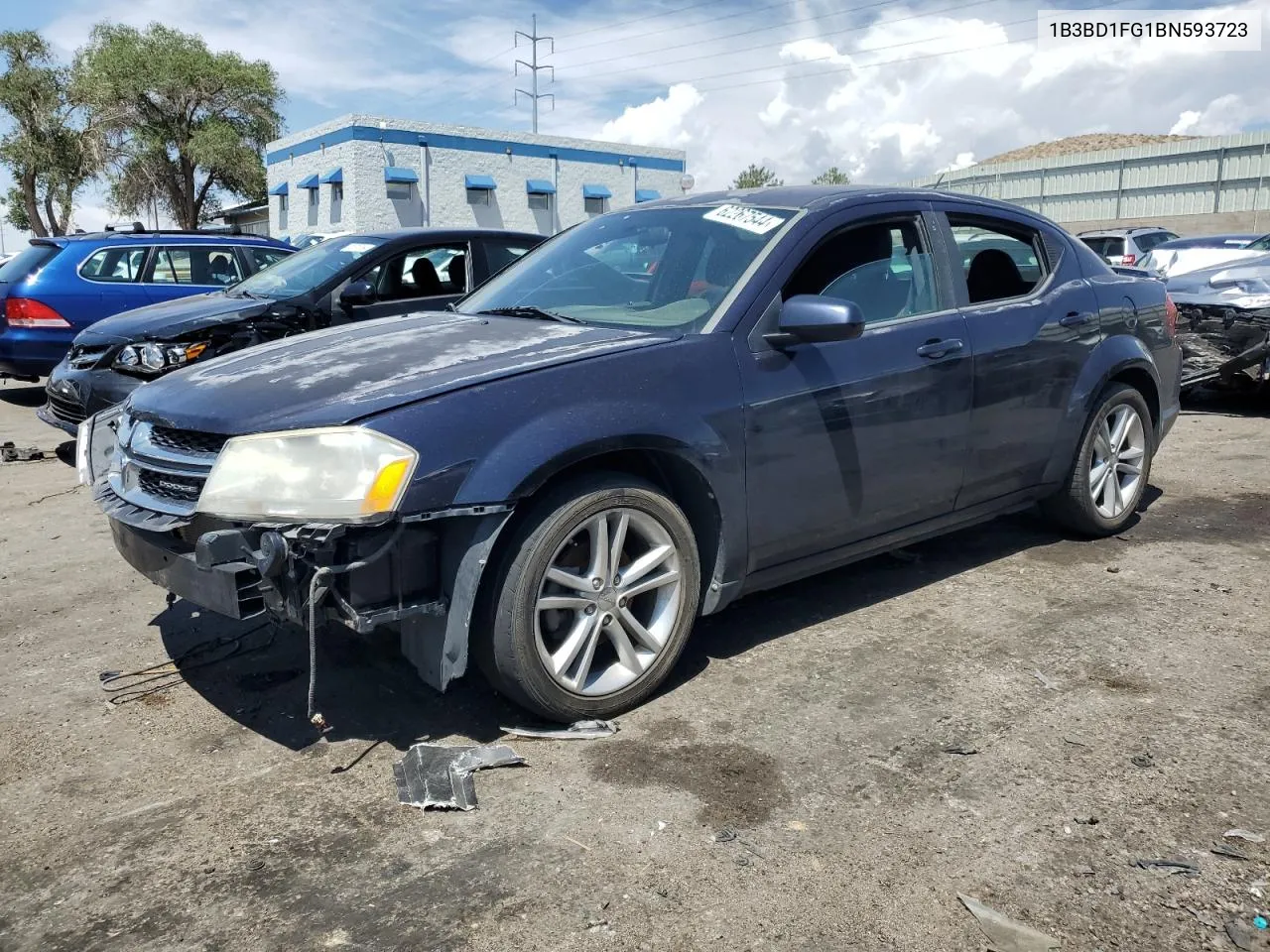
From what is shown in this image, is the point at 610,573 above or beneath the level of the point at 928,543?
above

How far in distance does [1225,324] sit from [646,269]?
617cm

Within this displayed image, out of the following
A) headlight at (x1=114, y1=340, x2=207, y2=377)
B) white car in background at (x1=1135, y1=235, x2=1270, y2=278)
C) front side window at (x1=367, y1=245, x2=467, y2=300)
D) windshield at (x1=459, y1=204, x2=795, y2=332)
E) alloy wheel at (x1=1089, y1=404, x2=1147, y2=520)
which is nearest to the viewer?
windshield at (x1=459, y1=204, x2=795, y2=332)

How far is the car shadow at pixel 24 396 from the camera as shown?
10844mm

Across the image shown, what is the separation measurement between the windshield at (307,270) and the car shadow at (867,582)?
4.43 meters

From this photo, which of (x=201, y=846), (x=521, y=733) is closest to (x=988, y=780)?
(x=521, y=733)

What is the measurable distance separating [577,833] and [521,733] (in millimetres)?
587

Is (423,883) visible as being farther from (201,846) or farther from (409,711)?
(409,711)

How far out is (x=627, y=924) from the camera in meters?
2.32

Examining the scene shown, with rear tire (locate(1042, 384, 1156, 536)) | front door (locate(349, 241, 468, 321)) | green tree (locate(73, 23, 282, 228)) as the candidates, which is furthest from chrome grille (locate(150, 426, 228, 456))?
green tree (locate(73, 23, 282, 228))

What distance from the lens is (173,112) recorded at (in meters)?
40.0

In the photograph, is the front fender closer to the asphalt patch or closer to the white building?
the asphalt patch

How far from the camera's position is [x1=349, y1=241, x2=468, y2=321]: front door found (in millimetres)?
7445

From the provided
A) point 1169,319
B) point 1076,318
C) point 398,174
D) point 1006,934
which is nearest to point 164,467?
point 1006,934

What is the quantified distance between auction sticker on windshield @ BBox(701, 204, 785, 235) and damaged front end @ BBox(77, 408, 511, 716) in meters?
1.65
